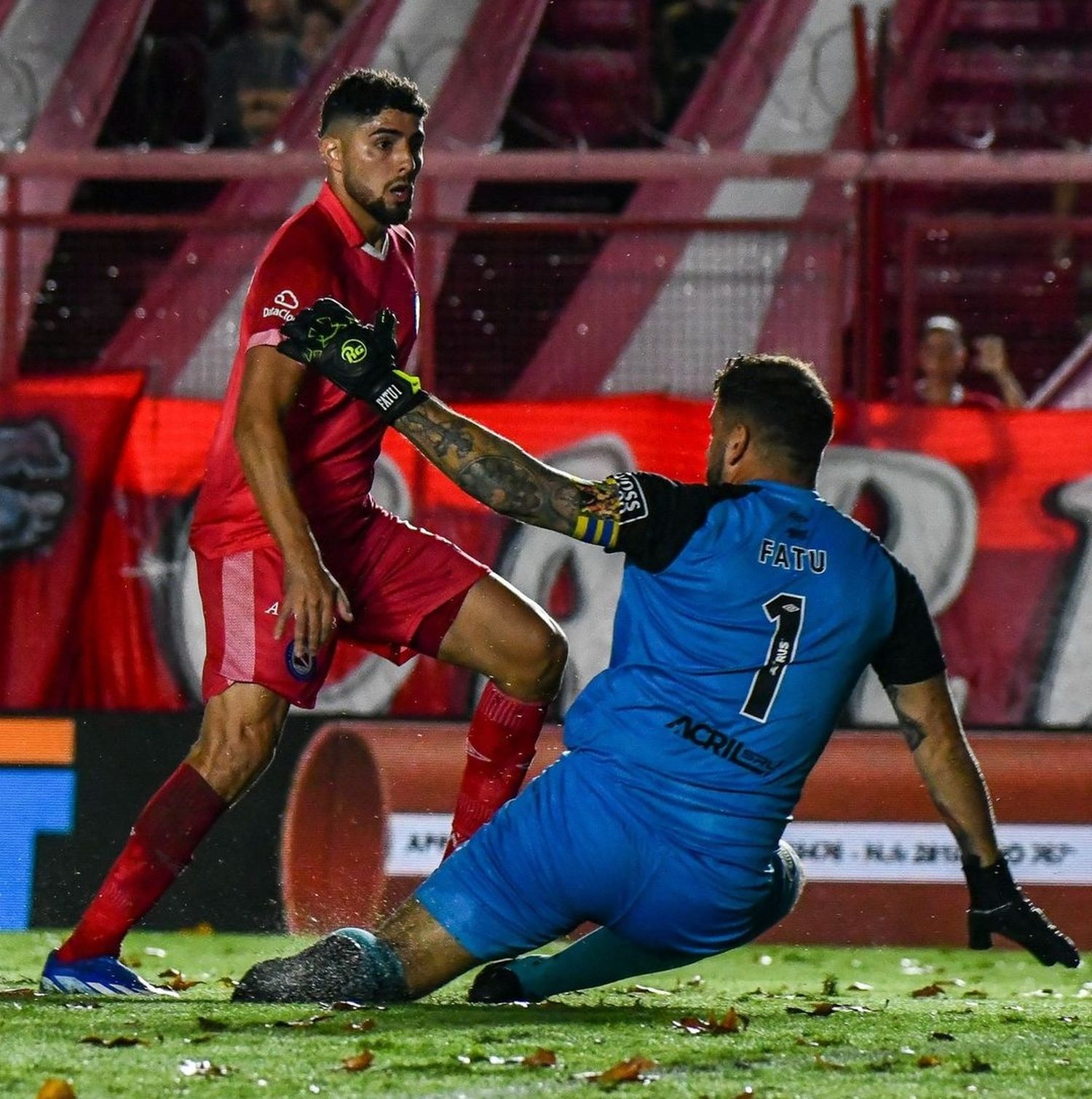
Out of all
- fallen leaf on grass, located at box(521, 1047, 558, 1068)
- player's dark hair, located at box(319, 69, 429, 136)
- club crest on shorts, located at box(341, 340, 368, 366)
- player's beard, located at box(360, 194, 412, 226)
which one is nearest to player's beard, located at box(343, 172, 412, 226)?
player's beard, located at box(360, 194, 412, 226)

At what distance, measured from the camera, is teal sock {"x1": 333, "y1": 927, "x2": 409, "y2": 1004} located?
183 inches

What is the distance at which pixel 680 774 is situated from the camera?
4.52 m

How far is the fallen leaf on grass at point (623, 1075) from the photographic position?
385 centimetres

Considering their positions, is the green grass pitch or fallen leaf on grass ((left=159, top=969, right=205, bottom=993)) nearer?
the green grass pitch

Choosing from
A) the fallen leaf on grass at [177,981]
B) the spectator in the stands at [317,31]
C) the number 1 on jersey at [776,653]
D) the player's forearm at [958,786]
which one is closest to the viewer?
the number 1 on jersey at [776,653]

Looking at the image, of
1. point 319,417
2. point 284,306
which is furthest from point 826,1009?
point 284,306

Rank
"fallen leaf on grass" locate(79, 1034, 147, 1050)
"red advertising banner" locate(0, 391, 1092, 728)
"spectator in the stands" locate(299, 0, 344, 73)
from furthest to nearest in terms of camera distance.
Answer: "spectator in the stands" locate(299, 0, 344, 73) < "red advertising banner" locate(0, 391, 1092, 728) < "fallen leaf on grass" locate(79, 1034, 147, 1050)

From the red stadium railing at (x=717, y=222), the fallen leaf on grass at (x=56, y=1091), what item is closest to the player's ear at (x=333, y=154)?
the fallen leaf on grass at (x=56, y=1091)

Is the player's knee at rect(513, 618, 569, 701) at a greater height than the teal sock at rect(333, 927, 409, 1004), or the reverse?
the player's knee at rect(513, 618, 569, 701)

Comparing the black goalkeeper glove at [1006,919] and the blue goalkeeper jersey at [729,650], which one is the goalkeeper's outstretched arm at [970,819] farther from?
the blue goalkeeper jersey at [729,650]

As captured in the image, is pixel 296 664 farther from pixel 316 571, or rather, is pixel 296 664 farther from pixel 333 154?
pixel 333 154

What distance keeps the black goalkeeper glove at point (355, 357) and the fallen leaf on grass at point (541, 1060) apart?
138cm

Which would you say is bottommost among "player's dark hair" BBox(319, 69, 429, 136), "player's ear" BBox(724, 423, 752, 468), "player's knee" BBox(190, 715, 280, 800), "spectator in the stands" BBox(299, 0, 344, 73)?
"player's knee" BBox(190, 715, 280, 800)

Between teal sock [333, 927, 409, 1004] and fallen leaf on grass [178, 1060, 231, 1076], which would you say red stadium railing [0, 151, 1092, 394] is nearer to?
teal sock [333, 927, 409, 1004]
